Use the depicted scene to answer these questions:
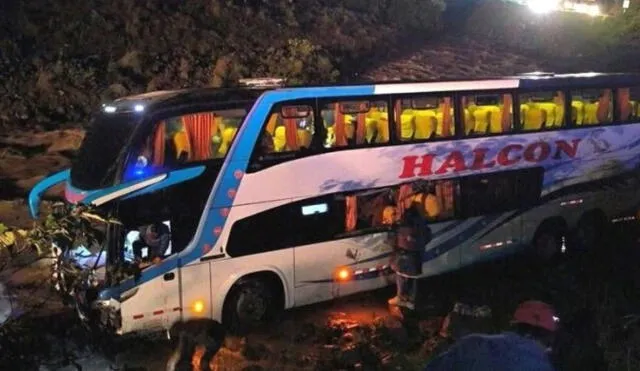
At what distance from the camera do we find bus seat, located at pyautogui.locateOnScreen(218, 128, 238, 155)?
30.2 feet

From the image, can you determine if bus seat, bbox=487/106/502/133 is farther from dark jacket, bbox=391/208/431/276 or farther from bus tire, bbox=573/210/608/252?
bus tire, bbox=573/210/608/252

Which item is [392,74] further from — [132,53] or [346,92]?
[346,92]

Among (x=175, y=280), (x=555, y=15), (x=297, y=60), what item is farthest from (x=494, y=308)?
(x=555, y=15)

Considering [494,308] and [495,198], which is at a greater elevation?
[495,198]

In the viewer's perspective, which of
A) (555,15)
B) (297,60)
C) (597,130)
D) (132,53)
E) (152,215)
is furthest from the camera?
(555,15)

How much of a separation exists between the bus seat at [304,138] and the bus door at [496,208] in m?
2.91

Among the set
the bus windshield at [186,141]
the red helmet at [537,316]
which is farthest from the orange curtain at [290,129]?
the red helmet at [537,316]

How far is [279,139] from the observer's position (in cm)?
955

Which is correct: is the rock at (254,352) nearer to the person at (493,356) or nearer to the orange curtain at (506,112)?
the orange curtain at (506,112)

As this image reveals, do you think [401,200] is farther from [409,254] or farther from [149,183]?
[149,183]

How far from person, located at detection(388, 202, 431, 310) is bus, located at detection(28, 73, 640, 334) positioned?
0.43 m

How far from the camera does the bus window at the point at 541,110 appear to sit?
12.2 m

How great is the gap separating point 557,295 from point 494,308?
3.39 feet

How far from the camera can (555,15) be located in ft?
127
